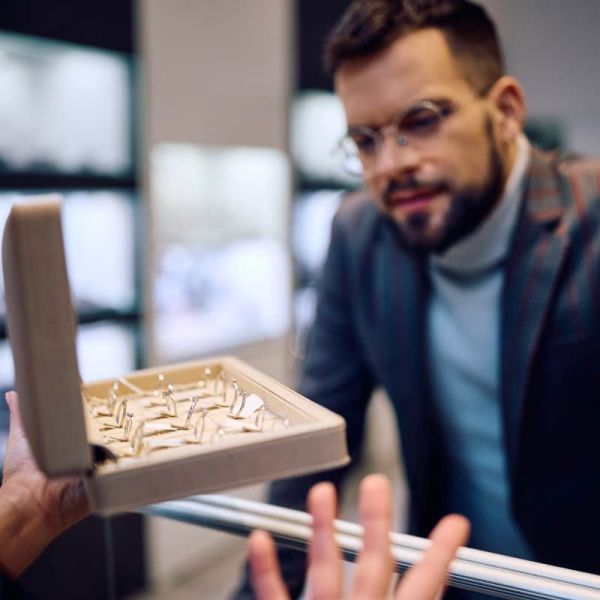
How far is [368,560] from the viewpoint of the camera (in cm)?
50

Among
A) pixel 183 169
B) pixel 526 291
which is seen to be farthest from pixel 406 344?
pixel 183 169

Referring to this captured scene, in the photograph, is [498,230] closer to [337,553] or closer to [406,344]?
[406,344]

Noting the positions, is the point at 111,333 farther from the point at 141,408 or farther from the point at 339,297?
the point at 141,408

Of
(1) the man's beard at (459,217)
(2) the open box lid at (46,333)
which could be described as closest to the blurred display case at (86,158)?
(1) the man's beard at (459,217)

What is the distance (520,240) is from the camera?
1165 millimetres

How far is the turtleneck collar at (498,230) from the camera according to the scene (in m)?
1.19

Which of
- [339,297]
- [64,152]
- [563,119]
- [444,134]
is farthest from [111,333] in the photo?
[563,119]

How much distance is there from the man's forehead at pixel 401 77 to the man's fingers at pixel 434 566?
65 centimetres

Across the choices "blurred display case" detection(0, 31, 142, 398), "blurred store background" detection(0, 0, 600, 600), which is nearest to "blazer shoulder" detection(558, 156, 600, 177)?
"blurred store background" detection(0, 0, 600, 600)

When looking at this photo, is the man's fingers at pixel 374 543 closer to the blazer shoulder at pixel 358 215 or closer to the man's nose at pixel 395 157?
the man's nose at pixel 395 157

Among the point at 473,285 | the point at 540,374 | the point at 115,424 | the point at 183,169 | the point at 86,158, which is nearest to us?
the point at 115,424

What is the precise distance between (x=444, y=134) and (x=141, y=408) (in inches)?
25.8

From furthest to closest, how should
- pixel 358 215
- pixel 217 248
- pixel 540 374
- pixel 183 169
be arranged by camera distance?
pixel 217 248 → pixel 183 169 → pixel 358 215 → pixel 540 374

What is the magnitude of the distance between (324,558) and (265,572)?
0.15 feet
